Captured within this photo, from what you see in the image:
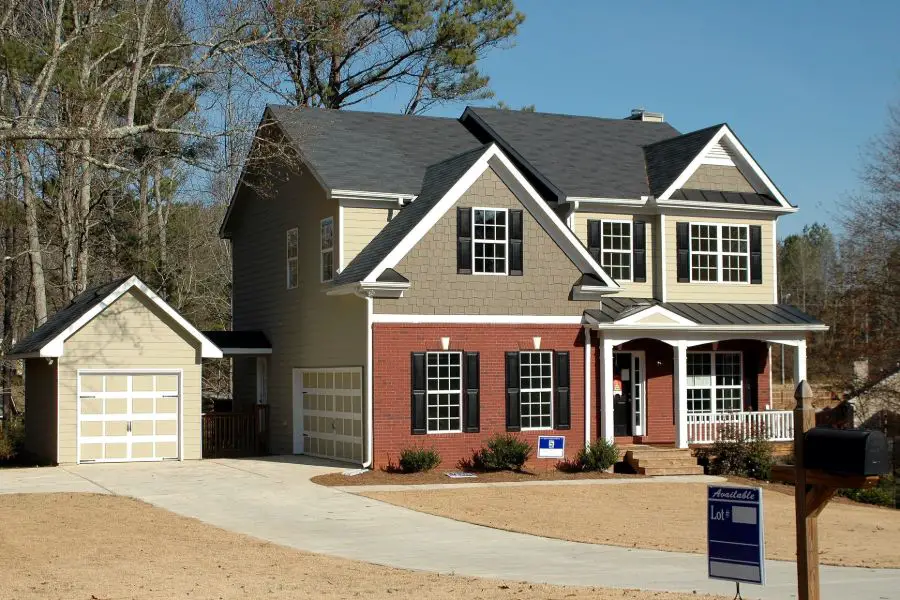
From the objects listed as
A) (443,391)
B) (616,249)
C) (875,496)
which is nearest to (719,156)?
(616,249)

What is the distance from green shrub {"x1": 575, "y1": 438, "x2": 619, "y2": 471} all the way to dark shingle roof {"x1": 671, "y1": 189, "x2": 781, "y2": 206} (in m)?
7.24

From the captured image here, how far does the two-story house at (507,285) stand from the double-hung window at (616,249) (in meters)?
0.06

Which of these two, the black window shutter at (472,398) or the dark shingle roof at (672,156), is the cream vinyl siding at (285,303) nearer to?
the black window shutter at (472,398)

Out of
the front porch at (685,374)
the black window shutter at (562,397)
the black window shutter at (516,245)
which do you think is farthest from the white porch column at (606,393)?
the black window shutter at (516,245)

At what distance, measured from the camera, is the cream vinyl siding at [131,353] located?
2828 cm

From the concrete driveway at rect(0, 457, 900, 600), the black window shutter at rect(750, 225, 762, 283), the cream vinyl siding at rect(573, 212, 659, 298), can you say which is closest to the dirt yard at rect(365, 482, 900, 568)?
the concrete driveway at rect(0, 457, 900, 600)

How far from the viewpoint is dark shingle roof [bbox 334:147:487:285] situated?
2697 centimetres

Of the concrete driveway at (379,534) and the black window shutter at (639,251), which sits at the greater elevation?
the black window shutter at (639,251)

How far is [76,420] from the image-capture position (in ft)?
92.9

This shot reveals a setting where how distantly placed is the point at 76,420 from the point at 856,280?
31.7 meters

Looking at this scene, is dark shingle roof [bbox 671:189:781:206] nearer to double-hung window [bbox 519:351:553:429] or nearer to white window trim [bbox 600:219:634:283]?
white window trim [bbox 600:219:634:283]

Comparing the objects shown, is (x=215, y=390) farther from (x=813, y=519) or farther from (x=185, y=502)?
(x=813, y=519)

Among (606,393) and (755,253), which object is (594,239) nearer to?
(606,393)

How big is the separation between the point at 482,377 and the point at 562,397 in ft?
7.01
